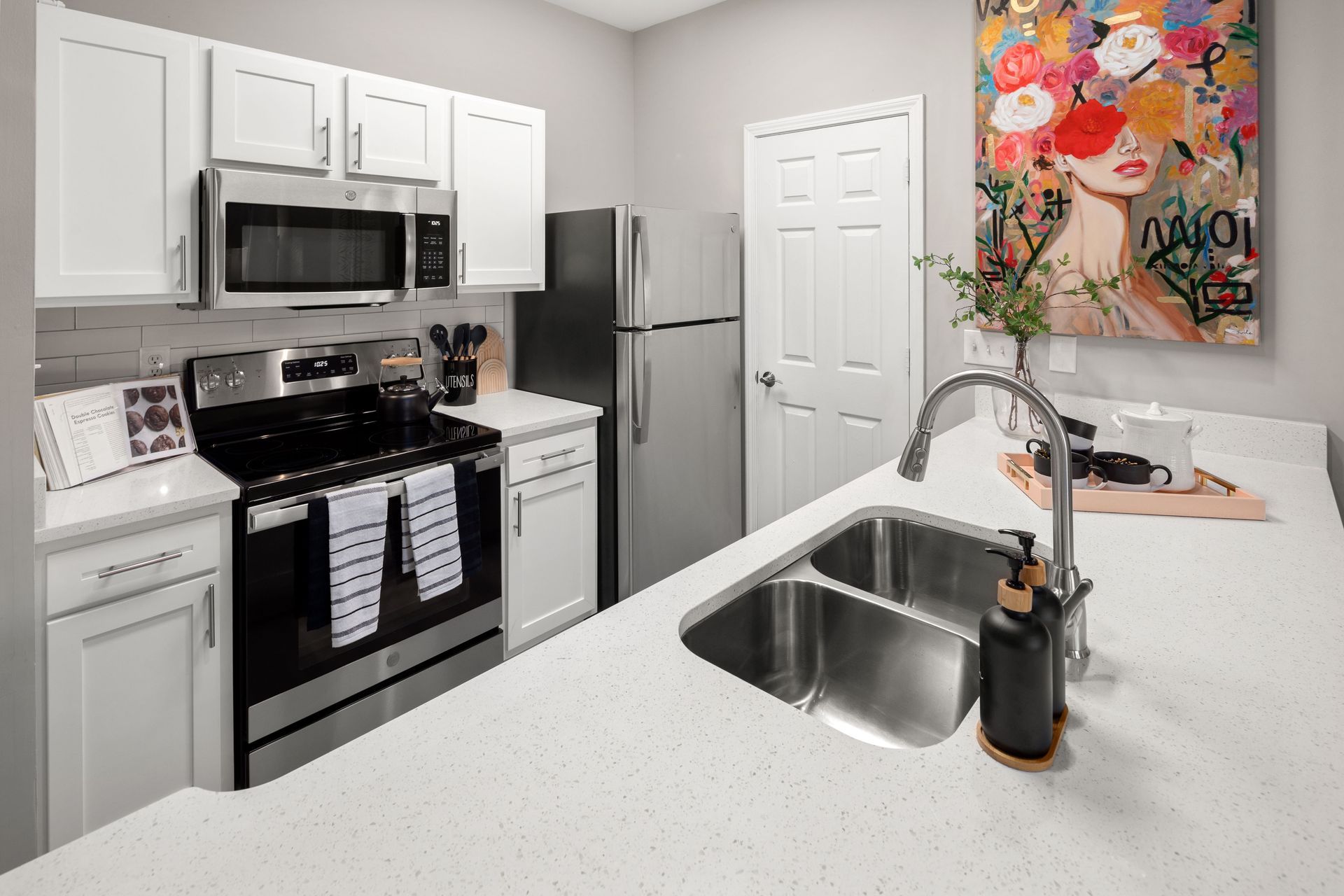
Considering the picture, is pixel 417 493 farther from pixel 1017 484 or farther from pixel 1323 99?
pixel 1323 99

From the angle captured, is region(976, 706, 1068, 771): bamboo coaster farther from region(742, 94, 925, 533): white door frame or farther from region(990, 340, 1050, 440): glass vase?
region(742, 94, 925, 533): white door frame

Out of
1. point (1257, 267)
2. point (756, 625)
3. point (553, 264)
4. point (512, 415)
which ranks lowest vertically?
point (756, 625)

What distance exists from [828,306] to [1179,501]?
5.47ft

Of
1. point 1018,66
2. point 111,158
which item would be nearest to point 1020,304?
point 1018,66

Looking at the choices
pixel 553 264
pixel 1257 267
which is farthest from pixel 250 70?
pixel 1257 267

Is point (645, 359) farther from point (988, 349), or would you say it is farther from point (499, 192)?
point (988, 349)

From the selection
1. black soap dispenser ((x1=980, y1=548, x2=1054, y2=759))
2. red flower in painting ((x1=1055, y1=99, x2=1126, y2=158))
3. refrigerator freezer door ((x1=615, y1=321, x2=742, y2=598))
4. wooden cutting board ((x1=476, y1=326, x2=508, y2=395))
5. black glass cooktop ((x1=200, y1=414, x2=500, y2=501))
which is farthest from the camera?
wooden cutting board ((x1=476, y1=326, x2=508, y2=395))

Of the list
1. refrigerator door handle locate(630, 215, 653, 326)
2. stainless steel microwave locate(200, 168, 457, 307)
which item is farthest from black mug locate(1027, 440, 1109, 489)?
stainless steel microwave locate(200, 168, 457, 307)

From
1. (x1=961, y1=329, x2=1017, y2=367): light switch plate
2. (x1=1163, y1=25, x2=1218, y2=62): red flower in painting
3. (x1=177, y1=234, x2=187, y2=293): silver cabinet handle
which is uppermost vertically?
(x1=1163, y1=25, x2=1218, y2=62): red flower in painting

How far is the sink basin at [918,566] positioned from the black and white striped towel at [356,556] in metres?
1.24

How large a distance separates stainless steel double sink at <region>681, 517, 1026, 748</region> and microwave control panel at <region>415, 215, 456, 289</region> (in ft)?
5.51

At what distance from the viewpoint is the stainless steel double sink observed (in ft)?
3.86

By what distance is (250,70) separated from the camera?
2020 millimetres

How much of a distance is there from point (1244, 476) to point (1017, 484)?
0.62m
